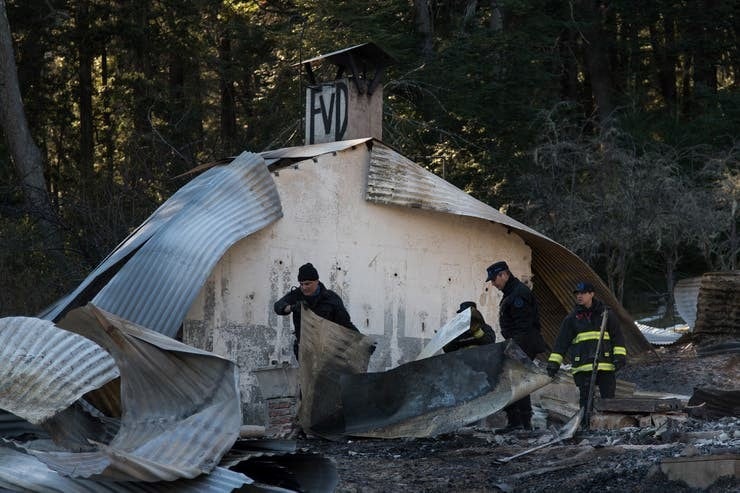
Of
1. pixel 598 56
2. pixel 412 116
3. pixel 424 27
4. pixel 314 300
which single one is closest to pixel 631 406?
pixel 314 300

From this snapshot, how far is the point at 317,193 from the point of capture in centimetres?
1439

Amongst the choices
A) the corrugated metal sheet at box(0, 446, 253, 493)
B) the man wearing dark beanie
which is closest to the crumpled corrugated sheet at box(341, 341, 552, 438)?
the man wearing dark beanie

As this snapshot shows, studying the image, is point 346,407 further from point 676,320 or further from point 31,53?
point 31,53

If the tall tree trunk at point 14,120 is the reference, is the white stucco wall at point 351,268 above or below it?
below

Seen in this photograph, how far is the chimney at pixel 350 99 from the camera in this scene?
16.0 meters

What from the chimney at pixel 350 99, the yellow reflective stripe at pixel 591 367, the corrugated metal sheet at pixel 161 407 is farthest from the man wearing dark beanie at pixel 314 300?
the chimney at pixel 350 99

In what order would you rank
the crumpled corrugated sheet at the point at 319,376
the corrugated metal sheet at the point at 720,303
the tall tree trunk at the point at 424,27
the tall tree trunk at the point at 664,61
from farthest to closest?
the tall tree trunk at the point at 664,61 < the tall tree trunk at the point at 424,27 < the corrugated metal sheet at the point at 720,303 < the crumpled corrugated sheet at the point at 319,376

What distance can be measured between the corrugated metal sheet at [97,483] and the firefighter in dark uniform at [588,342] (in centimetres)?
505

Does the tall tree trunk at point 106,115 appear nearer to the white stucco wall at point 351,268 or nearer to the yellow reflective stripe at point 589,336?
the white stucco wall at point 351,268

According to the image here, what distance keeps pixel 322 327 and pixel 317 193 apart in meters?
3.38

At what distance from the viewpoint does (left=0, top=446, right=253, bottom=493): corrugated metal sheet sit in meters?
7.45

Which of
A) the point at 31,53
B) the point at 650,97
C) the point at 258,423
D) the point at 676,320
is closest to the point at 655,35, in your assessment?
the point at 650,97

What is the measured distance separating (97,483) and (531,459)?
359cm

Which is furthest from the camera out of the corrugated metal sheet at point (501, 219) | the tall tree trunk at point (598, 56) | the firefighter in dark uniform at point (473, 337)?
the tall tree trunk at point (598, 56)
